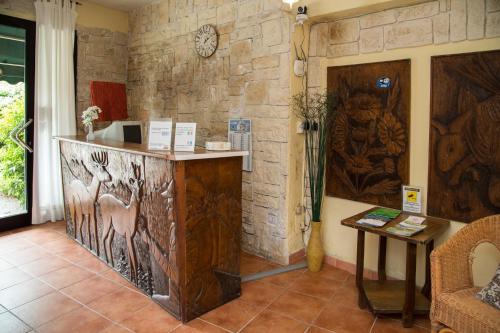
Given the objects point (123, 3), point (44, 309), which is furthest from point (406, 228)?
point (123, 3)

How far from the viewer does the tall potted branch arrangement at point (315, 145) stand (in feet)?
9.71

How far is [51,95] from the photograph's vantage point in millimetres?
4125

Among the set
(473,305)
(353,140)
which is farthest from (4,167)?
(473,305)

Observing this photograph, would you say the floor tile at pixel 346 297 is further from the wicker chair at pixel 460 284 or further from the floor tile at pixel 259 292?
the wicker chair at pixel 460 284

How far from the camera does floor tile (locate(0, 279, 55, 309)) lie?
2488 mm

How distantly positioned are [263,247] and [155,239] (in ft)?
4.09

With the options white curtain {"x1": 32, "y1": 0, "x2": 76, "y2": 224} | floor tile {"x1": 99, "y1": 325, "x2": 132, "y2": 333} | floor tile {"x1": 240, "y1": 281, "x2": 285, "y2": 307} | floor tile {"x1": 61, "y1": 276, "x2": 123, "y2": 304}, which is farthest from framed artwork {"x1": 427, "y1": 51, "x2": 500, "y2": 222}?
white curtain {"x1": 32, "y1": 0, "x2": 76, "y2": 224}

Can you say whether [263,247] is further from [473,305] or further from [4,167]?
[4,167]

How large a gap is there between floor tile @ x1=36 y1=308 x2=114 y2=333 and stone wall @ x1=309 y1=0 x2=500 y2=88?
2512mm

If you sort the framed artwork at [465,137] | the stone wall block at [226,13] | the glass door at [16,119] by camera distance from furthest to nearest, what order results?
1. the glass door at [16,119]
2. the stone wall block at [226,13]
3. the framed artwork at [465,137]

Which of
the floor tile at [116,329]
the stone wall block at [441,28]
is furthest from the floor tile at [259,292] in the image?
the stone wall block at [441,28]

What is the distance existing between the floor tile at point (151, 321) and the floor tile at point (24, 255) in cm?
154

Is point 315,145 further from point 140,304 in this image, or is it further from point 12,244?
point 12,244

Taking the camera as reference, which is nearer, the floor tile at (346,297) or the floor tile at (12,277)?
the floor tile at (346,297)
